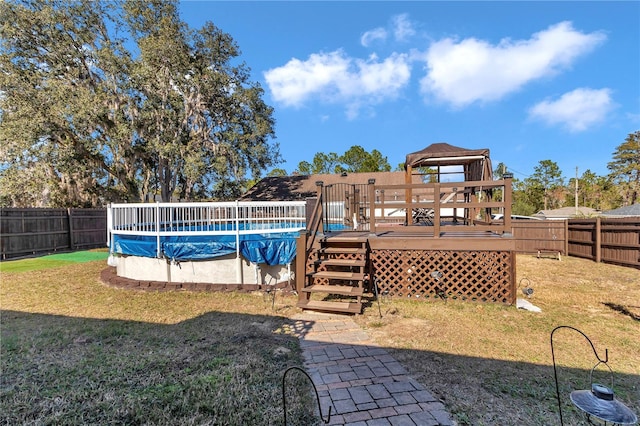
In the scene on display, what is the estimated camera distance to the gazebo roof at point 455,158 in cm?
703

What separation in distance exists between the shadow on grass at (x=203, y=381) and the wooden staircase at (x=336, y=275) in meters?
0.96

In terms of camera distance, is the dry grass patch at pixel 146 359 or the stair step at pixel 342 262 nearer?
the dry grass patch at pixel 146 359

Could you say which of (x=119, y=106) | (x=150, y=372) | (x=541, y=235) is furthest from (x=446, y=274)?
(x=119, y=106)

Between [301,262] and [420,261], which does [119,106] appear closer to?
[301,262]

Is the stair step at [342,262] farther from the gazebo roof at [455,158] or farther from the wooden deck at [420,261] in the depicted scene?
the gazebo roof at [455,158]

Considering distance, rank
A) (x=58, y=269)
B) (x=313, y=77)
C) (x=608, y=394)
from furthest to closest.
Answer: (x=313, y=77), (x=58, y=269), (x=608, y=394)

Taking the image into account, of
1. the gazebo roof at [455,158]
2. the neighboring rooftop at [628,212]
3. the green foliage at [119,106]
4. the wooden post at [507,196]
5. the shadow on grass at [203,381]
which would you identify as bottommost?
the shadow on grass at [203,381]

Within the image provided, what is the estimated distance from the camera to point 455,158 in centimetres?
765

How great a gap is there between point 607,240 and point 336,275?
10691mm

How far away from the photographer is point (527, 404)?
2.54m

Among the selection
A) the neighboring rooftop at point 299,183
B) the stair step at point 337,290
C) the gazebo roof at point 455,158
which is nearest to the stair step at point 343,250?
the stair step at point 337,290

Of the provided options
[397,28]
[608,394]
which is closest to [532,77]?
[397,28]

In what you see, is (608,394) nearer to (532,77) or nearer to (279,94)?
(532,77)

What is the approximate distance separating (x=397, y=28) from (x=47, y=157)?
1649 centimetres
